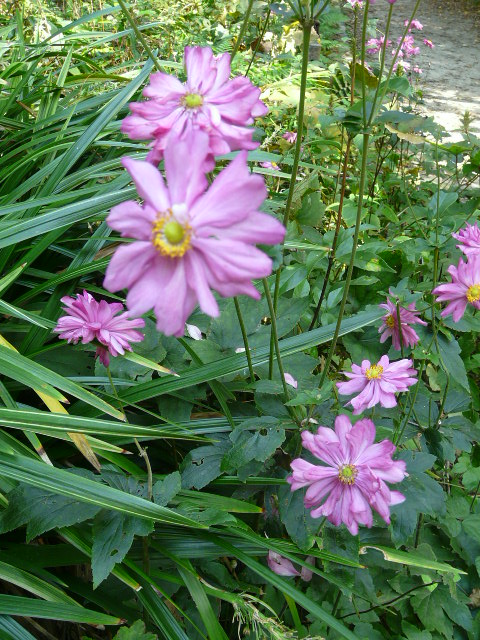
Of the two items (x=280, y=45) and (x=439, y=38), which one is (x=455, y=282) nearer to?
(x=280, y=45)

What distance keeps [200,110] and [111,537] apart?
0.68 metres

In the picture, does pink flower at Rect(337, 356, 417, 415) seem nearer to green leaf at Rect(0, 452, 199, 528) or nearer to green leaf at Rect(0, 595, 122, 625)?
green leaf at Rect(0, 452, 199, 528)

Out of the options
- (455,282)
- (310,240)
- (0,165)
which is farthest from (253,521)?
(0,165)

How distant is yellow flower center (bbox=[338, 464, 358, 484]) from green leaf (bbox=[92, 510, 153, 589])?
319 mm

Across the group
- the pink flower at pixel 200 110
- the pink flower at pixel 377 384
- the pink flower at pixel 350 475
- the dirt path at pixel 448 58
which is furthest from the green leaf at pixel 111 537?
the dirt path at pixel 448 58

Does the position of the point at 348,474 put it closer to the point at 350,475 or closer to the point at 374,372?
the point at 350,475

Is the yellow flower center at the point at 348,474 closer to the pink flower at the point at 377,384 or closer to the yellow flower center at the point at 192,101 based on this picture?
the pink flower at the point at 377,384

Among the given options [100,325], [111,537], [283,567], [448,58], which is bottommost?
[283,567]

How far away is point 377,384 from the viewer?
3.81 feet

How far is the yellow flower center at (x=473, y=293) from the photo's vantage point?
3.77ft

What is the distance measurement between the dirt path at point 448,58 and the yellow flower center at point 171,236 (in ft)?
7.39

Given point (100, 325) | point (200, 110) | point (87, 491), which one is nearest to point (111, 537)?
point (87, 491)

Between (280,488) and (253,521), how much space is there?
0.16m

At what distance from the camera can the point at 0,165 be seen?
6.27 feet
